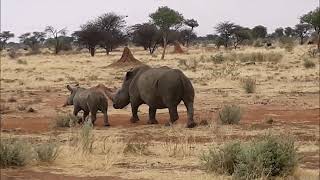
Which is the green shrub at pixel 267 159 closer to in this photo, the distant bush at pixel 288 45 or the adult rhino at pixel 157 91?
the adult rhino at pixel 157 91

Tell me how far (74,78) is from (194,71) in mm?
7287

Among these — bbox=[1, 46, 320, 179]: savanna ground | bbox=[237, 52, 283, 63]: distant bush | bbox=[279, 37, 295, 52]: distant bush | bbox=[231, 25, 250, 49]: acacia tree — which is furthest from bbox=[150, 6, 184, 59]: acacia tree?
bbox=[231, 25, 250, 49]: acacia tree

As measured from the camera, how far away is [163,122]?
18.2 metres

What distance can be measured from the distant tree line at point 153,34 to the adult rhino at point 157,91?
1355 centimetres

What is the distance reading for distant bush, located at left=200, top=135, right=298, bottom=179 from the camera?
9340 mm

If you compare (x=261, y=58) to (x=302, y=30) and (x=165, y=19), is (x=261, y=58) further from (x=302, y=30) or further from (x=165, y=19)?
(x=302, y=30)

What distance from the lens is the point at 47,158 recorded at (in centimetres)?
1074

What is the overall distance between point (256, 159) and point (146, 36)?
41600 mm

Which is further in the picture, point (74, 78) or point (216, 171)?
point (74, 78)

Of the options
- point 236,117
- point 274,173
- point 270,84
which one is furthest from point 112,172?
point 270,84

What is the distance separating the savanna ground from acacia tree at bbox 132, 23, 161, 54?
18.3 feet

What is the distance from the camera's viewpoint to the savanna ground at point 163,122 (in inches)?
412

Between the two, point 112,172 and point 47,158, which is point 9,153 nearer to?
point 47,158

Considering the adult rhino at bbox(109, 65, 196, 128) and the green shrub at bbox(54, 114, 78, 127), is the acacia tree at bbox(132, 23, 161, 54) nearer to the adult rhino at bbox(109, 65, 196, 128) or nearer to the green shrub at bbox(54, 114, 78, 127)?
the adult rhino at bbox(109, 65, 196, 128)
